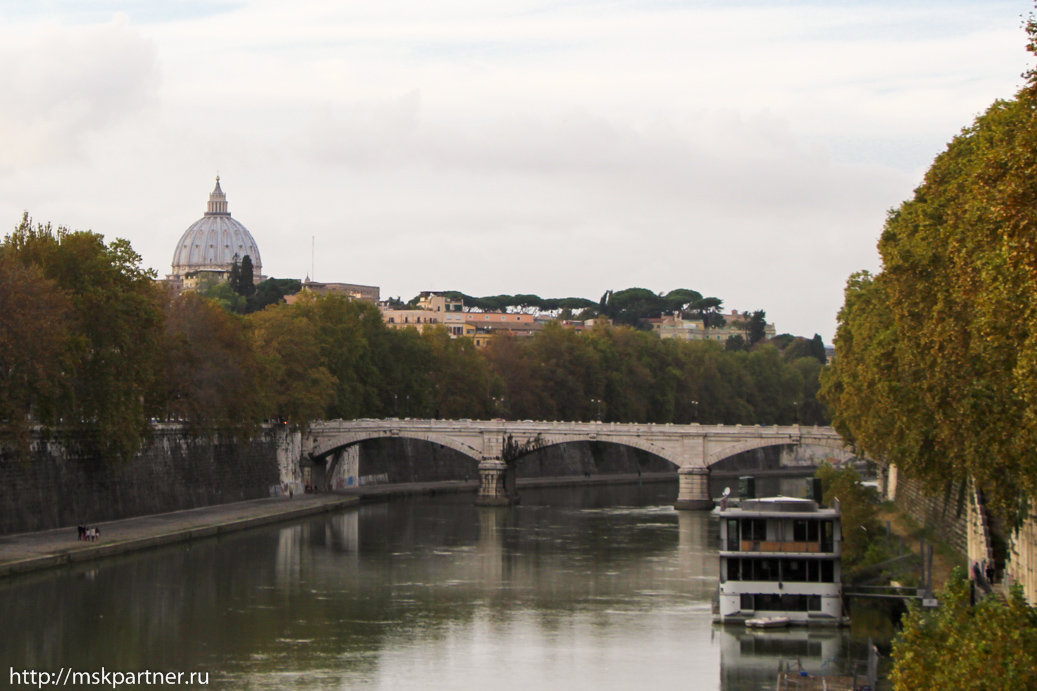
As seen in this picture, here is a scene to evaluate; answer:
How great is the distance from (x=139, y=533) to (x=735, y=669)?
24.7m

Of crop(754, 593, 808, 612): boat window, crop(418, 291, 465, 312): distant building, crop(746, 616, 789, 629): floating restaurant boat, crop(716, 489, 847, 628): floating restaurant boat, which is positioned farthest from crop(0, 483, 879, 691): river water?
crop(418, 291, 465, 312): distant building

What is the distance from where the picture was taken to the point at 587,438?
7350 cm

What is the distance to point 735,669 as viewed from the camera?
31.9 m

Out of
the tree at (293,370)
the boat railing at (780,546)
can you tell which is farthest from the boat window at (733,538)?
the tree at (293,370)

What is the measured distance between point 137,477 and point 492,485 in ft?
66.5

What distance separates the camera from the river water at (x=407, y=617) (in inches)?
1249

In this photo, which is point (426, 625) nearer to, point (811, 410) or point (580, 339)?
point (580, 339)

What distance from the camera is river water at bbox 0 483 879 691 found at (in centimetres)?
3173

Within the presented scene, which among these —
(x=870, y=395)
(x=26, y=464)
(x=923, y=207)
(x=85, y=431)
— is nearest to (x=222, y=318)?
(x=85, y=431)

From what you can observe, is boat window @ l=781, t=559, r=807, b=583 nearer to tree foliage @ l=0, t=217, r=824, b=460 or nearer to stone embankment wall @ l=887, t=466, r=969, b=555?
stone embankment wall @ l=887, t=466, r=969, b=555

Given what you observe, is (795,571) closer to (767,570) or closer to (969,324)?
(767,570)

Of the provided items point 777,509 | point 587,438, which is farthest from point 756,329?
point 777,509

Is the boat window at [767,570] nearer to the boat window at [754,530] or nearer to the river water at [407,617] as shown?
the boat window at [754,530]

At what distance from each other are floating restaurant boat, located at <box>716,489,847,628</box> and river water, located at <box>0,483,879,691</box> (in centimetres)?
99
